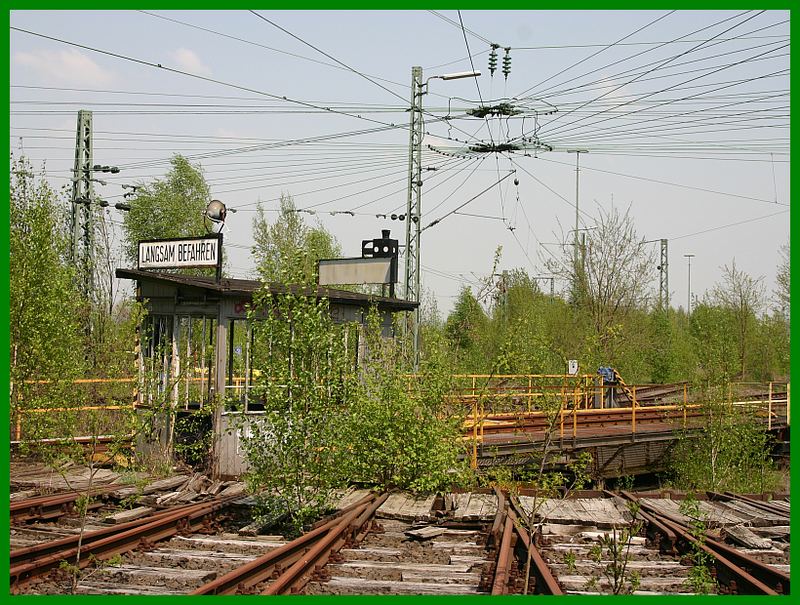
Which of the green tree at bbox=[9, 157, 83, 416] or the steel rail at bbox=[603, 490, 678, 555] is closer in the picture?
the steel rail at bbox=[603, 490, 678, 555]

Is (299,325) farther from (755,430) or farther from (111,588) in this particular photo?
(755,430)

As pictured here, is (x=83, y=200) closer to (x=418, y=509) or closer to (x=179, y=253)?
(x=179, y=253)

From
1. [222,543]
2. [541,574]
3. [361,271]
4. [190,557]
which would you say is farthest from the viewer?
[361,271]

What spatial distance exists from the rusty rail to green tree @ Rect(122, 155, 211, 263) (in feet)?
126

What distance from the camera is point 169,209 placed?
47719 millimetres

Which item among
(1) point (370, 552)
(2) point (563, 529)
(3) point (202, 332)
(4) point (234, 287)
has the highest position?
(4) point (234, 287)

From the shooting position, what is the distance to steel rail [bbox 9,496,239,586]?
26.3 feet

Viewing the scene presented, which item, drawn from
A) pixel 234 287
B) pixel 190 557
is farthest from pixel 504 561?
pixel 234 287

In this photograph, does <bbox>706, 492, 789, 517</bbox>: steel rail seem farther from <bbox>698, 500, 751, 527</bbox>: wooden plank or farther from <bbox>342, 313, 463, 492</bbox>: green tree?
<bbox>342, 313, 463, 492</bbox>: green tree

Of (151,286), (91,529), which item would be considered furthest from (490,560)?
(151,286)

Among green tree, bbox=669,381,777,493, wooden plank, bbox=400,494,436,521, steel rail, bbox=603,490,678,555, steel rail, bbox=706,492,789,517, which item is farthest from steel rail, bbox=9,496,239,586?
green tree, bbox=669,381,777,493

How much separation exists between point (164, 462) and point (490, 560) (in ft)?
27.5

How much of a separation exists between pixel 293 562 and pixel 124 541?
2.11m

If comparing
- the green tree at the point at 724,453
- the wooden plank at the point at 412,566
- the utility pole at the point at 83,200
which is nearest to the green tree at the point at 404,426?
the wooden plank at the point at 412,566
